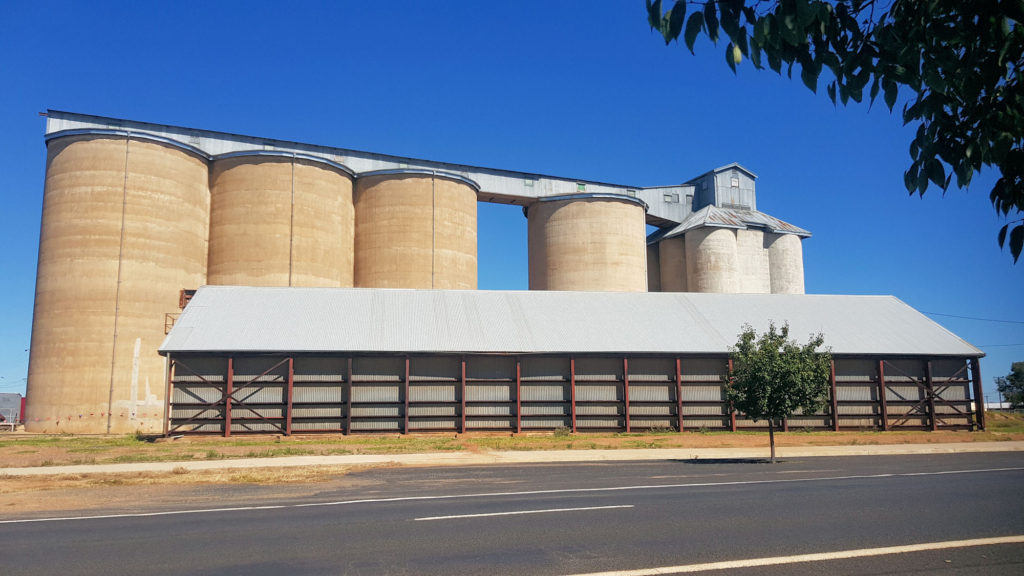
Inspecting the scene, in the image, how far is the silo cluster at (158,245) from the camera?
38750mm

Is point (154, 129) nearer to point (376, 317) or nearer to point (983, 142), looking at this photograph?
point (376, 317)

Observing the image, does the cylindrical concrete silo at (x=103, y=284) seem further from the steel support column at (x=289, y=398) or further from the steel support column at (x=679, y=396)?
the steel support column at (x=679, y=396)

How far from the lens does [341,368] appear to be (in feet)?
105

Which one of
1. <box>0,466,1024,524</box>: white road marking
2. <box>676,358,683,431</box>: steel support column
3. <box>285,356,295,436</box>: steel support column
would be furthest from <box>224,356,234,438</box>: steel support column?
<box>676,358,683,431</box>: steel support column

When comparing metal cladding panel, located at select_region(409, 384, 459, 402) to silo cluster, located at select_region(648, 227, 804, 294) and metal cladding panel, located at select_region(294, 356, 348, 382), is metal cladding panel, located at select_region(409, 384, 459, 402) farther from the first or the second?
silo cluster, located at select_region(648, 227, 804, 294)

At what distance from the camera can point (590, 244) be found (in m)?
54.2

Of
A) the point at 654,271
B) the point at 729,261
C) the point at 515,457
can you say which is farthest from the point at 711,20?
Result: the point at 654,271

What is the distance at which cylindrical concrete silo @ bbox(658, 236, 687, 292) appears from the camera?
60.5 metres

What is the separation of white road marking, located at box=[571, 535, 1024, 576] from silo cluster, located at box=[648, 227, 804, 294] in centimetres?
4895

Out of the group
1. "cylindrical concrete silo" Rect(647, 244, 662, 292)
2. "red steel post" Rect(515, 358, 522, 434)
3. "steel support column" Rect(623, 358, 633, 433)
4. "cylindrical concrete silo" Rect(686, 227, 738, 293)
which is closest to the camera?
"red steel post" Rect(515, 358, 522, 434)

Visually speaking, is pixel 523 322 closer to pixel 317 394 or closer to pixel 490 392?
pixel 490 392

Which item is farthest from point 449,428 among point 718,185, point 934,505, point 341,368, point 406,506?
point 718,185

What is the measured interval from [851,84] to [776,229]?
61.0m

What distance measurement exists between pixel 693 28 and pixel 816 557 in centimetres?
656
